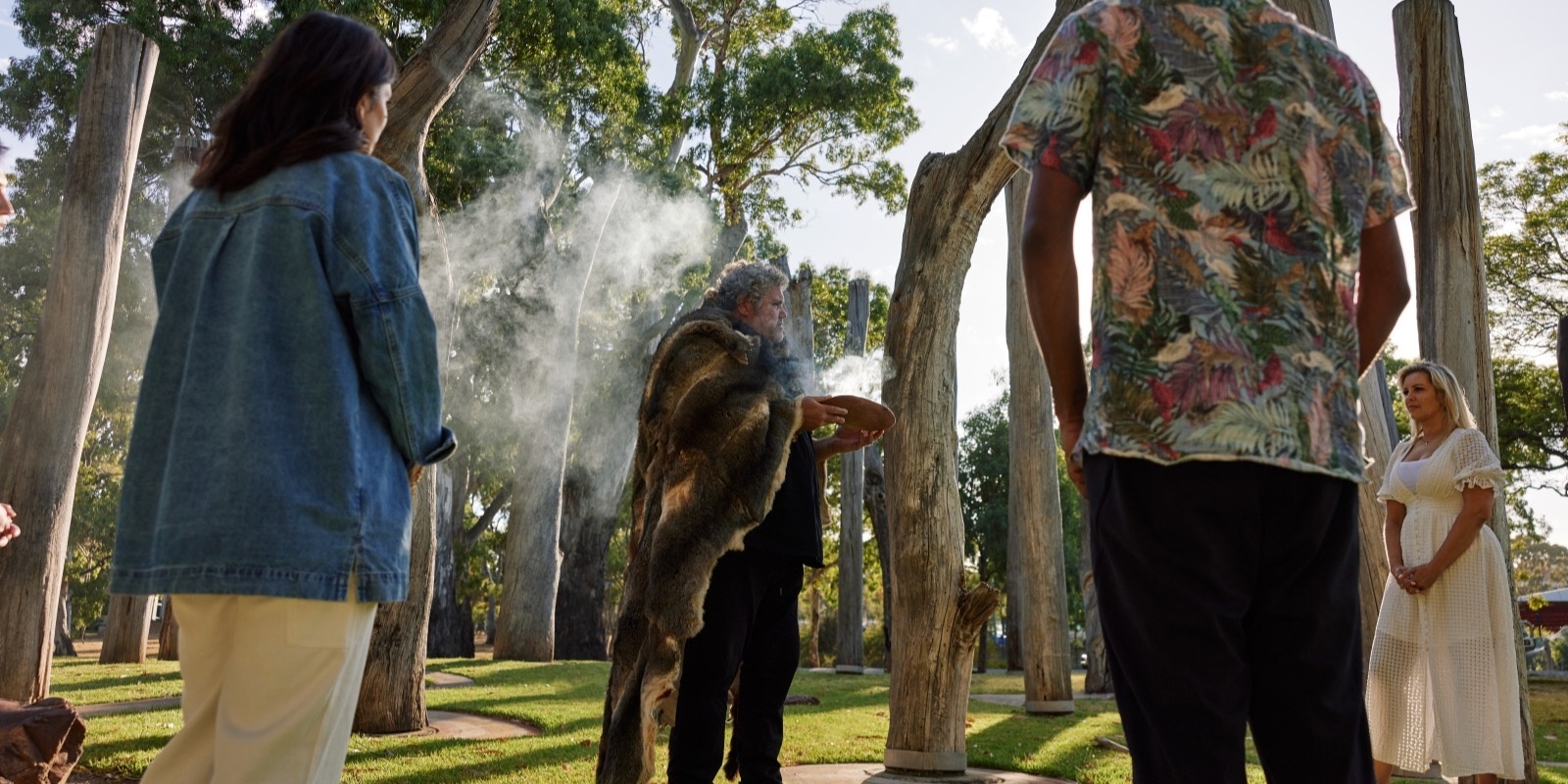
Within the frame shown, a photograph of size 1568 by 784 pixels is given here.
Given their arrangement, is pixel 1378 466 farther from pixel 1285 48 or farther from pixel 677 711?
pixel 1285 48

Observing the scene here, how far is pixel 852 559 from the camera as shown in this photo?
17641mm

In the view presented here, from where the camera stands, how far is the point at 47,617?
6711 millimetres

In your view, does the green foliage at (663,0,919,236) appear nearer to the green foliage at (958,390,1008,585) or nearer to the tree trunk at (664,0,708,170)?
the tree trunk at (664,0,708,170)

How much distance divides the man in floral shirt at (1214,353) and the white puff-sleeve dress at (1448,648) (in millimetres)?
3866

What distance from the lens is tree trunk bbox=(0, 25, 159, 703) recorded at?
665cm

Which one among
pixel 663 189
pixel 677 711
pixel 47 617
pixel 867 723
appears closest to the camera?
pixel 677 711

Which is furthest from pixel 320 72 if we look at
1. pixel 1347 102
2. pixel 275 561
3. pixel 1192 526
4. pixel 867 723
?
pixel 867 723

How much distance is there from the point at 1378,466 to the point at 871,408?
3.27 metres

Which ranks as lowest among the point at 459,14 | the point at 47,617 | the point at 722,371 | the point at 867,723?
the point at 867,723

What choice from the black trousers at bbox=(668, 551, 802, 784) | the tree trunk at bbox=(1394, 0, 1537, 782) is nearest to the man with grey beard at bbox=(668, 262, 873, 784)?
the black trousers at bbox=(668, 551, 802, 784)

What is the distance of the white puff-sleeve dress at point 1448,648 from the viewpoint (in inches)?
202

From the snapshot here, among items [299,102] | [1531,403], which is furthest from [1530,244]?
[299,102]

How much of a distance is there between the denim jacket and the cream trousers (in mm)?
63

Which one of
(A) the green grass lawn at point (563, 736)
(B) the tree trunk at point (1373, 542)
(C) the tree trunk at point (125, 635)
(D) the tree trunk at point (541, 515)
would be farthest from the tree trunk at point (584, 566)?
(B) the tree trunk at point (1373, 542)
